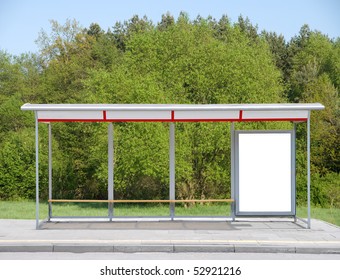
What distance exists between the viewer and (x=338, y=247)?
11.6 meters

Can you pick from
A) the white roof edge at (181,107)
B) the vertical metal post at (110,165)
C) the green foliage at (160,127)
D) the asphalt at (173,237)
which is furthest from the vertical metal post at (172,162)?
the green foliage at (160,127)

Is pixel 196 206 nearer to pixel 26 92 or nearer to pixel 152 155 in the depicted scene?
pixel 152 155

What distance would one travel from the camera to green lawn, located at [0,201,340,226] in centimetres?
2368

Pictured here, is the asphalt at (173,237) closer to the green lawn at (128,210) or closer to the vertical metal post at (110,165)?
the vertical metal post at (110,165)

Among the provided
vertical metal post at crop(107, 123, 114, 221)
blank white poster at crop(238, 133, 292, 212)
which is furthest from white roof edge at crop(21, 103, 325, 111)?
vertical metal post at crop(107, 123, 114, 221)

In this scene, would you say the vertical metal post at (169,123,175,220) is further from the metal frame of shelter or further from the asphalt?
the metal frame of shelter

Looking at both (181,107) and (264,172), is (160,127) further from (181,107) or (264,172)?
(181,107)

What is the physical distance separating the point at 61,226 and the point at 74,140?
2151 centimetres

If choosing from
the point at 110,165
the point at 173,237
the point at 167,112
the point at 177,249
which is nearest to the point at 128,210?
the point at 110,165

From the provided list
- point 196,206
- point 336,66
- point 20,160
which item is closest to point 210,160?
point 196,206

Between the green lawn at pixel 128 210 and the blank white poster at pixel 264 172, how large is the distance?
7494 millimetres

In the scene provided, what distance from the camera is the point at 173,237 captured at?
41.7 feet

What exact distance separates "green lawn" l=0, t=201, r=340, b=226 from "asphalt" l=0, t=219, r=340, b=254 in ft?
26.2

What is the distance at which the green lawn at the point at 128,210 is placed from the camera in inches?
932
